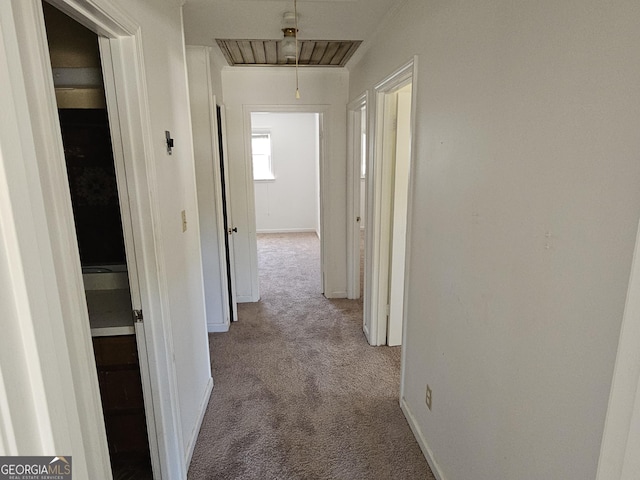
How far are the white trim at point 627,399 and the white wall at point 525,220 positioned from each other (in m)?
0.23

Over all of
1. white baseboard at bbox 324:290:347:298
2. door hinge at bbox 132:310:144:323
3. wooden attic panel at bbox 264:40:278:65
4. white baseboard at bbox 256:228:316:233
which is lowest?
white baseboard at bbox 324:290:347:298

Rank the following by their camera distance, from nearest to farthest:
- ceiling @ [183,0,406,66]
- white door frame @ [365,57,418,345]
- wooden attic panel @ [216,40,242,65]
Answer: ceiling @ [183,0,406,66] < white door frame @ [365,57,418,345] < wooden attic panel @ [216,40,242,65]

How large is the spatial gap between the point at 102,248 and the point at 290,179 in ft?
18.5

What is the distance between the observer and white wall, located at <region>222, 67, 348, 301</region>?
353cm

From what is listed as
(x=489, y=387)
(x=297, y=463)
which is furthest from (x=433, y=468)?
(x=489, y=387)

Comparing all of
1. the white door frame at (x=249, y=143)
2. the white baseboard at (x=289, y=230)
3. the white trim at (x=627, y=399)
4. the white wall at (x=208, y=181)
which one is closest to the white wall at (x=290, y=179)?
the white baseboard at (x=289, y=230)

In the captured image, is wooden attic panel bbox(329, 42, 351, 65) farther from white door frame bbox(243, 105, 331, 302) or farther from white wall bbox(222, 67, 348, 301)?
white door frame bbox(243, 105, 331, 302)

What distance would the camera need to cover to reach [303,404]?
233cm

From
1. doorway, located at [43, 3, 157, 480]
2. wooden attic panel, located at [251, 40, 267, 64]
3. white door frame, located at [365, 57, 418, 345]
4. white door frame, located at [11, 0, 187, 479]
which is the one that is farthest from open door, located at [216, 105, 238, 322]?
white door frame, located at [11, 0, 187, 479]

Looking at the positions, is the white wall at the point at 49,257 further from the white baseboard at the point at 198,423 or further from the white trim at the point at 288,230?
the white trim at the point at 288,230

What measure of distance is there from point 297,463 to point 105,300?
128cm

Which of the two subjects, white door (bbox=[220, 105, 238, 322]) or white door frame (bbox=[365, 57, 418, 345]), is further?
white door (bbox=[220, 105, 238, 322])

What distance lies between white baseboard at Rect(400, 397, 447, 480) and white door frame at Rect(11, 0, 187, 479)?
46.6 inches

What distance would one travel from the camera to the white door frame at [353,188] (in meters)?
3.54
